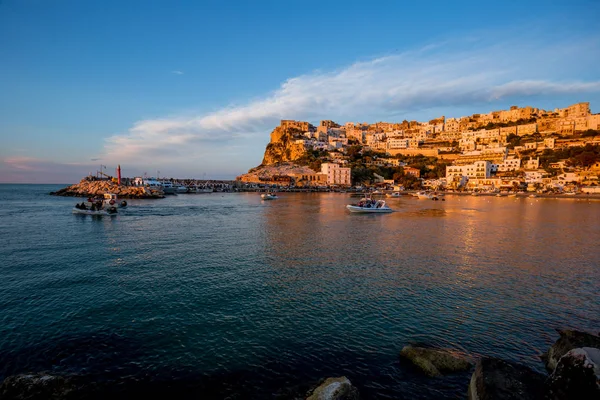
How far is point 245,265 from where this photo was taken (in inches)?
717

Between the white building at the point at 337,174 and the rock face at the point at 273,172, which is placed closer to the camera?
the white building at the point at 337,174

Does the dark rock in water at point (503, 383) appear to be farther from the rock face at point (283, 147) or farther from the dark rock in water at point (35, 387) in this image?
the rock face at point (283, 147)

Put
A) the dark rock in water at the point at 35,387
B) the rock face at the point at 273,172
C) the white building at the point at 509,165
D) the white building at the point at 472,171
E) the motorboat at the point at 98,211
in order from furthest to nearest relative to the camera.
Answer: the rock face at the point at 273,172, the white building at the point at 472,171, the white building at the point at 509,165, the motorboat at the point at 98,211, the dark rock in water at the point at 35,387

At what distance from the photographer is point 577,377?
212 inches

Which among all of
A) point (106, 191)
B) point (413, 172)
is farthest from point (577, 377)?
point (413, 172)

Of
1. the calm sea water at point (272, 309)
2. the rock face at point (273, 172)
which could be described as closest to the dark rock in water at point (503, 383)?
the calm sea water at point (272, 309)

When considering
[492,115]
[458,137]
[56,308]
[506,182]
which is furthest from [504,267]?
[492,115]

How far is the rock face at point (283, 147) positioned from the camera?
16420 centimetres

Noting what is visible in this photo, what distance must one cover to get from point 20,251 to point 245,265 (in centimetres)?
1532

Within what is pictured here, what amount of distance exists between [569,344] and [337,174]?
125m

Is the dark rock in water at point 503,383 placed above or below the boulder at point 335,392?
above

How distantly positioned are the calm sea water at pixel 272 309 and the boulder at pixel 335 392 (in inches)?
33.4

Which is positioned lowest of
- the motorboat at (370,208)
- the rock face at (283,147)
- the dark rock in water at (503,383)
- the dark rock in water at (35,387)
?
the dark rock in water at (35,387)

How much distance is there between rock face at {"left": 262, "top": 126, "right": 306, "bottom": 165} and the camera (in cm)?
16420
